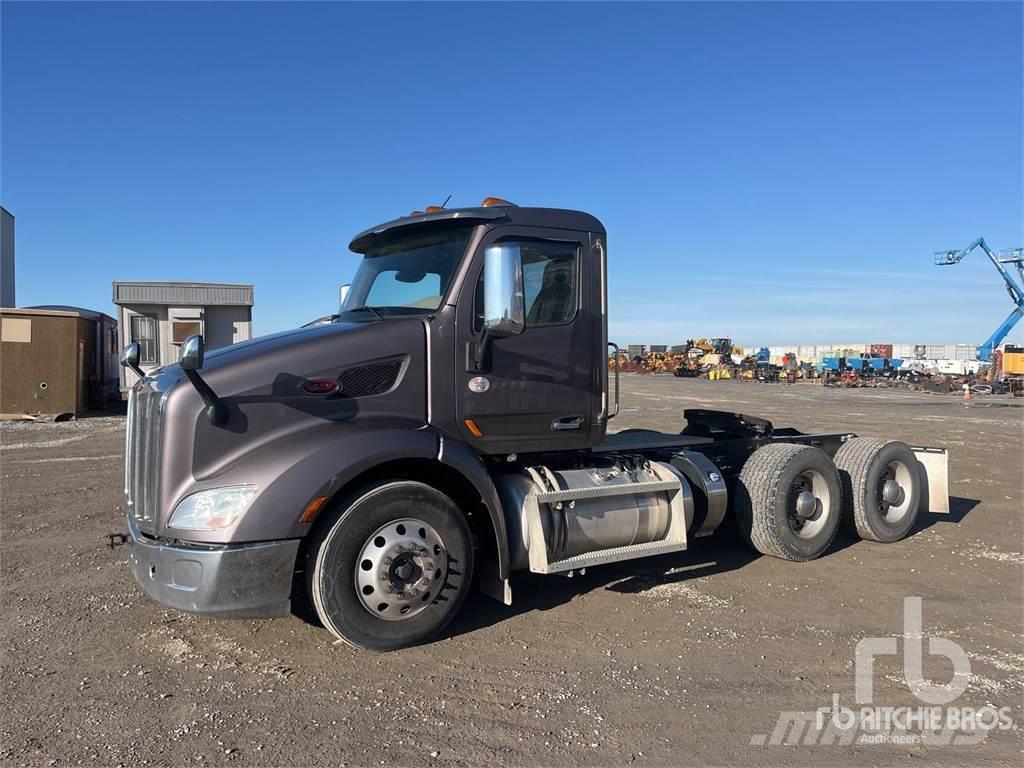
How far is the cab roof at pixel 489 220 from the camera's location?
16.2 ft

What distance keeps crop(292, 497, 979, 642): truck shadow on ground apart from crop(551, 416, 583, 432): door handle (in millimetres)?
1253

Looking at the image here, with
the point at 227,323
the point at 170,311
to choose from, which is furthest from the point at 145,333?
the point at 227,323

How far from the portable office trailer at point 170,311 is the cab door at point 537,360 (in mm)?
16194

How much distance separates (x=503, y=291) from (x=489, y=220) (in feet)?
2.39

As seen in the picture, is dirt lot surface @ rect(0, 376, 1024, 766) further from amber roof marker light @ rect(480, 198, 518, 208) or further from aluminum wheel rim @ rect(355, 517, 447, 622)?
amber roof marker light @ rect(480, 198, 518, 208)

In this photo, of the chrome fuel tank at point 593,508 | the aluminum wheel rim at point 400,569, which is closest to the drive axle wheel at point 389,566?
the aluminum wheel rim at point 400,569

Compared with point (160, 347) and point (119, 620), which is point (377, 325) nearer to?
point (119, 620)

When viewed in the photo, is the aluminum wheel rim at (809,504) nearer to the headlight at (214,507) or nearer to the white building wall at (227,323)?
the headlight at (214,507)

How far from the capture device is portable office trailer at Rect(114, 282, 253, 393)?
19406 mm

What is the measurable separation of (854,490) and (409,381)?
185 inches

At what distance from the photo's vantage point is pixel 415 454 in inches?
170

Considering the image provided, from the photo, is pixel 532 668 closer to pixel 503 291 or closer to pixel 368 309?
pixel 503 291

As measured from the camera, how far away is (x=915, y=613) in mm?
5039

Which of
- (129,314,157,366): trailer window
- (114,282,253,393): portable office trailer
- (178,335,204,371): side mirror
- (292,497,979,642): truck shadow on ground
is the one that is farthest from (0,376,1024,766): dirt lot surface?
(129,314,157,366): trailer window
